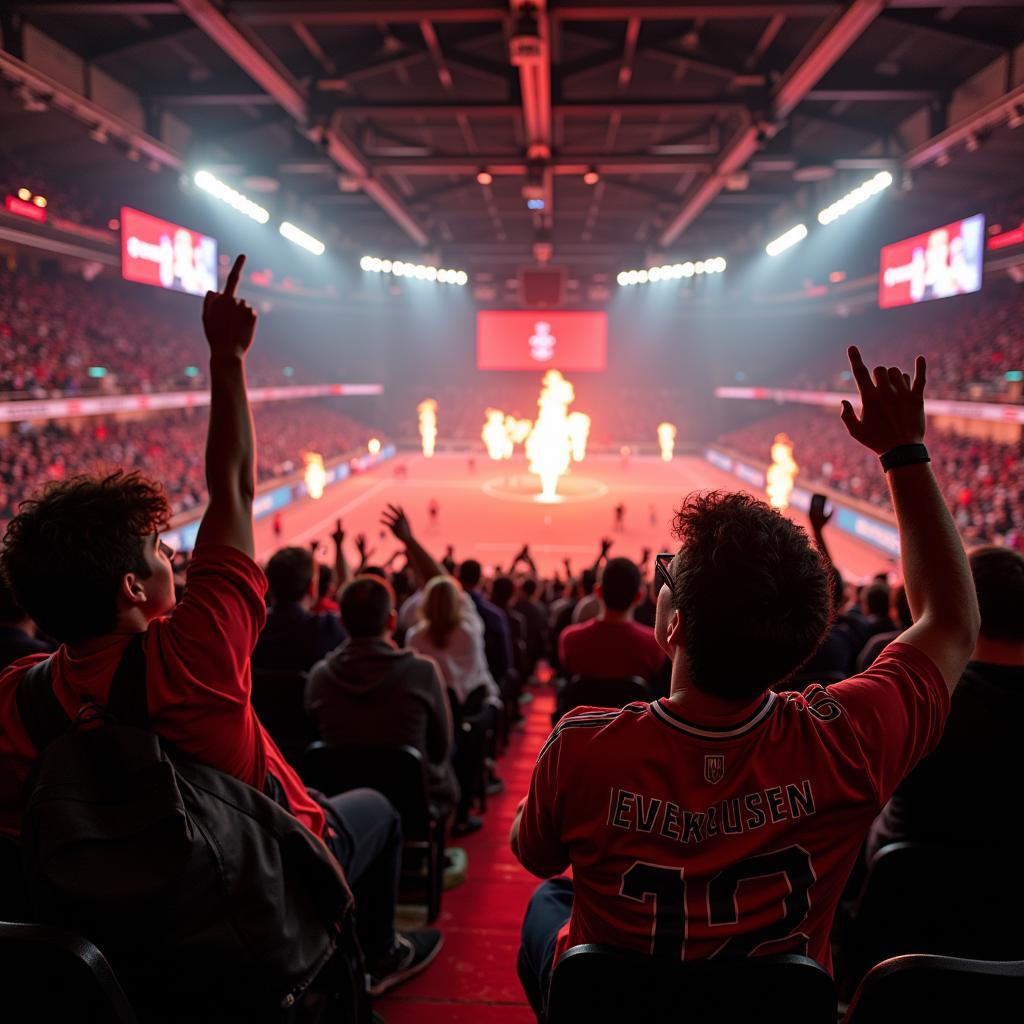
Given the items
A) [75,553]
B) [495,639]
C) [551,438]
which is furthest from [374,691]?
[551,438]

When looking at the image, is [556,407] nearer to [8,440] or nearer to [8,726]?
[8,440]

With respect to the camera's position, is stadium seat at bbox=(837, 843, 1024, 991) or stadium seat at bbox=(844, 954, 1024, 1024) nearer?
stadium seat at bbox=(844, 954, 1024, 1024)

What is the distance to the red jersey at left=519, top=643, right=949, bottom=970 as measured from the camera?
5.08 feet

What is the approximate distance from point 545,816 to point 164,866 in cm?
78

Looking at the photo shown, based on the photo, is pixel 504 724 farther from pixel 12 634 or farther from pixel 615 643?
pixel 12 634

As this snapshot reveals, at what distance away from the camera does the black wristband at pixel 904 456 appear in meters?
1.93

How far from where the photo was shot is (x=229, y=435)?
2.12 metres

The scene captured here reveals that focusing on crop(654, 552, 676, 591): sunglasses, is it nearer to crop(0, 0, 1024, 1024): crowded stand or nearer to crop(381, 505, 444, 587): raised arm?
crop(0, 0, 1024, 1024): crowded stand

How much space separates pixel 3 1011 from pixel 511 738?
528cm

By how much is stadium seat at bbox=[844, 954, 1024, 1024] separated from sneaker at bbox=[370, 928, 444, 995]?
6.11ft

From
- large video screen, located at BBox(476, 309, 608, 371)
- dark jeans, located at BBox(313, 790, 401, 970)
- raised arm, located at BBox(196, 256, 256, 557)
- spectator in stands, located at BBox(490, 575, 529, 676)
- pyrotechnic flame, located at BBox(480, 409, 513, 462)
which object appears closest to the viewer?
raised arm, located at BBox(196, 256, 256, 557)

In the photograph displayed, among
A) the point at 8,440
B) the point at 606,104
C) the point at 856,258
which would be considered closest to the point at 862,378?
the point at 606,104

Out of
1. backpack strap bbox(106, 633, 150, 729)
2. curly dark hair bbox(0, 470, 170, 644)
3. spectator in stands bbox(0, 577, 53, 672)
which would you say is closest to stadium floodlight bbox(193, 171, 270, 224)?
spectator in stands bbox(0, 577, 53, 672)

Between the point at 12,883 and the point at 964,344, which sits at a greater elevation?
the point at 964,344
